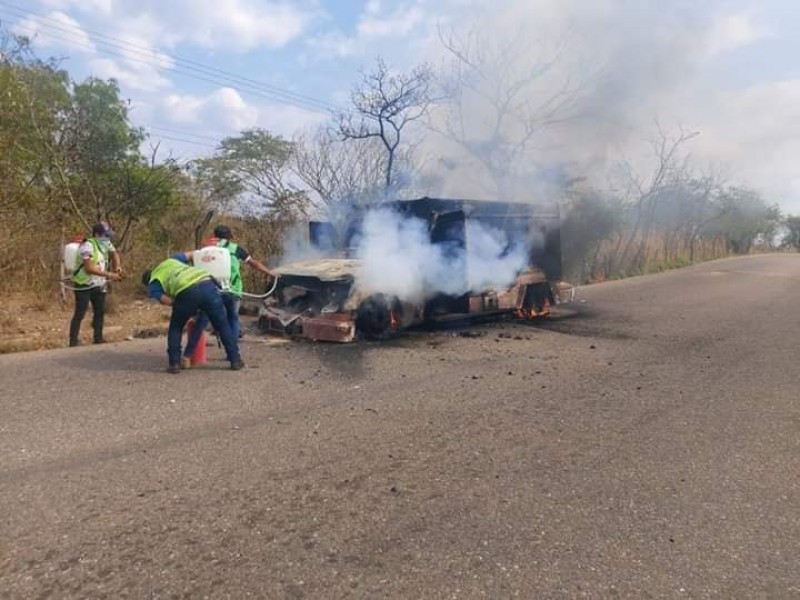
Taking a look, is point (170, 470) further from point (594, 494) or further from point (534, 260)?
point (534, 260)

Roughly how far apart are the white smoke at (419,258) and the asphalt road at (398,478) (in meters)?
1.64

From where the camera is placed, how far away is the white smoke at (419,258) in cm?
834

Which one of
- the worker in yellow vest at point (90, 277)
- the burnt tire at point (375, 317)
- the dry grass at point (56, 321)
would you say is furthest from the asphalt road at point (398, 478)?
the burnt tire at point (375, 317)

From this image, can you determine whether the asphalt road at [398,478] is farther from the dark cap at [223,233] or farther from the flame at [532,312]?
the flame at [532,312]

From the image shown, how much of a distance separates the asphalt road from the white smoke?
5.39 feet

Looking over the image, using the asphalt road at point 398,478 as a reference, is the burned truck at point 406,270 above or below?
above

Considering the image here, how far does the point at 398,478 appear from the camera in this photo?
3.64 metres

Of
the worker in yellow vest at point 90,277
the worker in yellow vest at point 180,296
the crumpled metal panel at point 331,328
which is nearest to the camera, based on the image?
the worker in yellow vest at point 180,296

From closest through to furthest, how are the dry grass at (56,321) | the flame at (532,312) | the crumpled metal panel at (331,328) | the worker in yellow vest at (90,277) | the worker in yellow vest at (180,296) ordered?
the worker in yellow vest at (180,296), the worker in yellow vest at (90,277), the crumpled metal panel at (331,328), the dry grass at (56,321), the flame at (532,312)

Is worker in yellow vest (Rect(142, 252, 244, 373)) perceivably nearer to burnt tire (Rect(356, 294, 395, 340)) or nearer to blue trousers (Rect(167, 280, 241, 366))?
blue trousers (Rect(167, 280, 241, 366))

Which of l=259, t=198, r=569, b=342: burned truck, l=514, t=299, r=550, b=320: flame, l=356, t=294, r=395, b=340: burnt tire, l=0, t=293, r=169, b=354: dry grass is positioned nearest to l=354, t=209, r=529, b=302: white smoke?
l=259, t=198, r=569, b=342: burned truck

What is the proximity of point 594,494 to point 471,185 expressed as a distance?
36.9 feet

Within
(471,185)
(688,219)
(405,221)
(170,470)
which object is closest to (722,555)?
(170,470)

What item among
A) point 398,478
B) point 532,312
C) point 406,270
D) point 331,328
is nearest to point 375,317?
point 331,328
